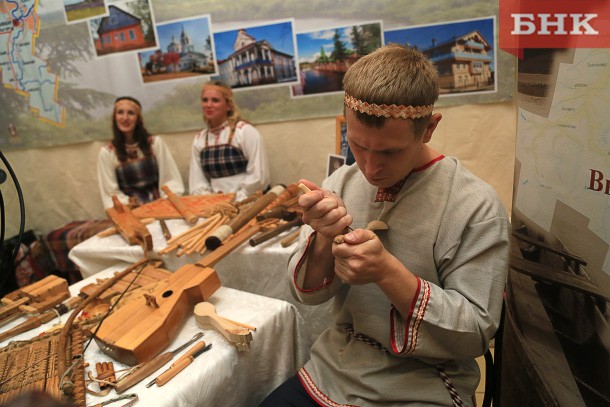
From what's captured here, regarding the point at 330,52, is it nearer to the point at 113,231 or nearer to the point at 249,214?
the point at 249,214

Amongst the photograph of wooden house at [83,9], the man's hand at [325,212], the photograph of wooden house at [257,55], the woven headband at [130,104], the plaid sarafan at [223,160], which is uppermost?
the photograph of wooden house at [83,9]

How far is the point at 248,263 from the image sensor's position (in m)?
2.18

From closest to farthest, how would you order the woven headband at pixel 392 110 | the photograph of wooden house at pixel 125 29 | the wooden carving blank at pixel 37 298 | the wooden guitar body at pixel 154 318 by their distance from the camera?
the woven headband at pixel 392 110 < the wooden guitar body at pixel 154 318 < the wooden carving blank at pixel 37 298 < the photograph of wooden house at pixel 125 29

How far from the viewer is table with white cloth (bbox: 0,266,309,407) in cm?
123

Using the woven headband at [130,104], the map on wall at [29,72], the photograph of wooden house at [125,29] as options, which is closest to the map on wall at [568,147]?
the map on wall at [29,72]

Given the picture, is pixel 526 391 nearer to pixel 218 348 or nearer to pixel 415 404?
pixel 415 404

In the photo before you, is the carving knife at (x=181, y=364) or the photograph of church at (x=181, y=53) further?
the photograph of church at (x=181, y=53)

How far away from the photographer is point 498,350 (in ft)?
4.47

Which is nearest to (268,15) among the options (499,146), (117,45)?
(117,45)

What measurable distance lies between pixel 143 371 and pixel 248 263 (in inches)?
37.4

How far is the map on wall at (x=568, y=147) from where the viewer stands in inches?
32.3

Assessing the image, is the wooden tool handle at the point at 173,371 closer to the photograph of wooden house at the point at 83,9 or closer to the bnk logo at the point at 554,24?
the bnk logo at the point at 554,24

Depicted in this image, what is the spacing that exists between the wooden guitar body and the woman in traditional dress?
7.23 ft

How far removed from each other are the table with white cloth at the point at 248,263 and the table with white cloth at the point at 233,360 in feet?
0.92
